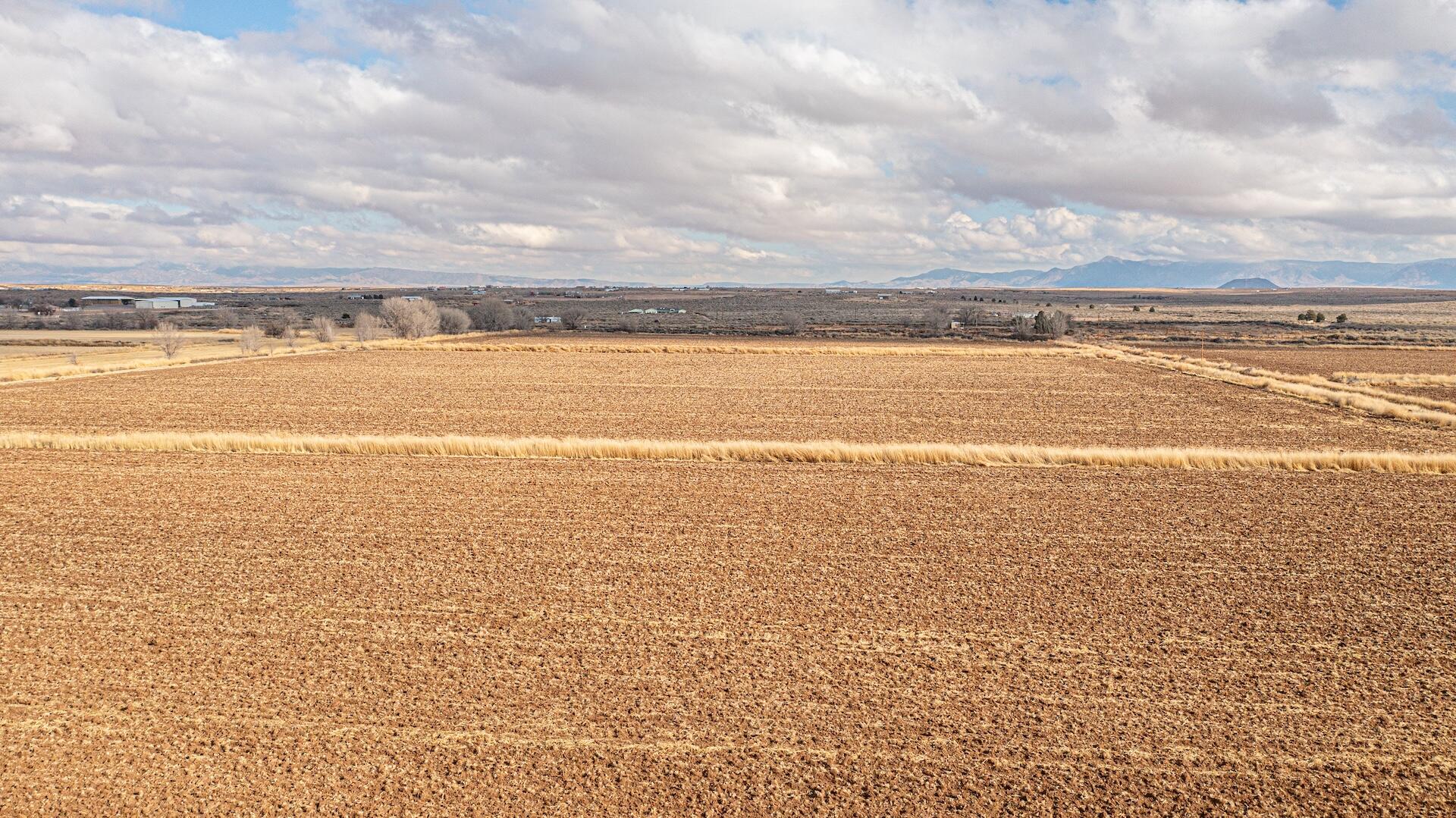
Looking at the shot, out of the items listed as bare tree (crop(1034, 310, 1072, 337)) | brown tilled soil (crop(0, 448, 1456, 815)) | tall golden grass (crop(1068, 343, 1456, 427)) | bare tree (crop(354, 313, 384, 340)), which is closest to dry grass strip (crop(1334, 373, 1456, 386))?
tall golden grass (crop(1068, 343, 1456, 427))

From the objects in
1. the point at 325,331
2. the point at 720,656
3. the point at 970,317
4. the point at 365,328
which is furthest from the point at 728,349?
the point at 970,317

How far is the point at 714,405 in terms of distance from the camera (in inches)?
1211

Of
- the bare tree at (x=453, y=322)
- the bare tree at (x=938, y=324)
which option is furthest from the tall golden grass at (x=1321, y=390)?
the bare tree at (x=453, y=322)

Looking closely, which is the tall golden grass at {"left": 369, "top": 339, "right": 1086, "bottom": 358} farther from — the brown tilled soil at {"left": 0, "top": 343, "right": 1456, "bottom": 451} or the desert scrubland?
the desert scrubland

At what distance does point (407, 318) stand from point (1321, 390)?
63.4m

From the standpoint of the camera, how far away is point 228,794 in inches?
272

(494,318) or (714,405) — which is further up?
(494,318)

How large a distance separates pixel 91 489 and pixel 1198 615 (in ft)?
61.5

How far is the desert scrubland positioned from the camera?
23.5 feet

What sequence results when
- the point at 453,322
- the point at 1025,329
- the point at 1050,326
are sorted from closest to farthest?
the point at 1050,326 → the point at 1025,329 → the point at 453,322

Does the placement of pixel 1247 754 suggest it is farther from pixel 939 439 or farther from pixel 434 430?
pixel 434 430

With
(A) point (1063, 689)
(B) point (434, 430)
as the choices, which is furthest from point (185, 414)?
(A) point (1063, 689)

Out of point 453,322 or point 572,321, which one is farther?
point 572,321

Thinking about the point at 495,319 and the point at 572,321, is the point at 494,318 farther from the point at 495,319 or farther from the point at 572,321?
the point at 572,321
